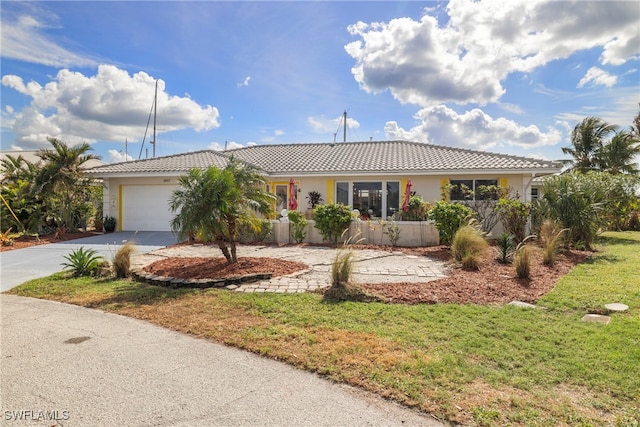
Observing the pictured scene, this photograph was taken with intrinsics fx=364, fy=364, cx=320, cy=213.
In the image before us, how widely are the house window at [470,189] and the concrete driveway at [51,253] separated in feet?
39.0

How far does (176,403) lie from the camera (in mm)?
3080

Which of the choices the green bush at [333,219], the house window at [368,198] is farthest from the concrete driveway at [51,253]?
the house window at [368,198]

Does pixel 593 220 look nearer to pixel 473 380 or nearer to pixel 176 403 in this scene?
Result: pixel 473 380

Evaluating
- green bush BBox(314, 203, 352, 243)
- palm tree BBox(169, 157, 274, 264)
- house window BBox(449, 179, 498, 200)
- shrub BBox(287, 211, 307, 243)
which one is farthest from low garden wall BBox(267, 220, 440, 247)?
palm tree BBox(169, 157, 274, 264)

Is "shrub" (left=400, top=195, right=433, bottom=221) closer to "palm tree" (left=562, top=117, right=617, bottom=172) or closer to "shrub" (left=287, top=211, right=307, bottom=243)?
"shrub" (left=287, top=211, right=307, bottom=243)

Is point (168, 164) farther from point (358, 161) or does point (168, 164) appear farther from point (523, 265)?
point (523, 265)

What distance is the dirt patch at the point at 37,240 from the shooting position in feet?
42.3

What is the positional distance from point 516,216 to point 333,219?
20.5 ft

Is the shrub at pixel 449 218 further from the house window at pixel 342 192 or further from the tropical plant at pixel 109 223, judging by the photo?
the tropical plant at pixel 109 223

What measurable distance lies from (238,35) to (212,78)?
4394 mm

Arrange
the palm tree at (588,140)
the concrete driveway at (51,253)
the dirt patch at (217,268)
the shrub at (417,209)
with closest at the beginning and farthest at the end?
the dirt patch at (217,268) < the concrete driveway at (51,253) < the shrub at (417,209) < the palm tree at (588,140)

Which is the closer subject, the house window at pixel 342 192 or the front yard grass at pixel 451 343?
the front yard grass at pixel 451 343

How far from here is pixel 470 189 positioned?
1581 cm

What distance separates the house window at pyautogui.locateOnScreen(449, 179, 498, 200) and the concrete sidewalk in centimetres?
1391
